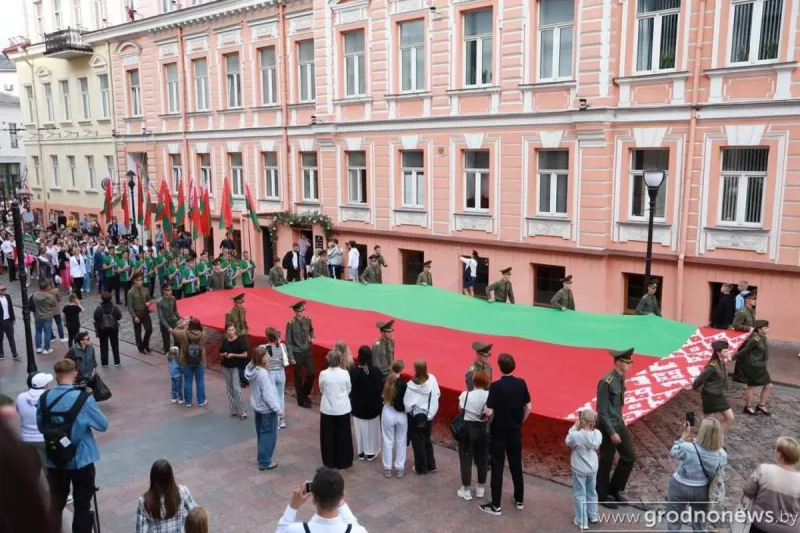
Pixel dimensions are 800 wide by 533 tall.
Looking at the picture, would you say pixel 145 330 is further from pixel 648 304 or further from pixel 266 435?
pixel 648 304

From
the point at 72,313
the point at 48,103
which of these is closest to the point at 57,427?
the point at 72,313

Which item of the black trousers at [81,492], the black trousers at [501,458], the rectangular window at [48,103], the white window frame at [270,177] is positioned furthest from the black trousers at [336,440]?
the rectangular window at [48,103]

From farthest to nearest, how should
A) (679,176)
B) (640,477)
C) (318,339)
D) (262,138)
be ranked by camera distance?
(262,138), (679,176), (318,339), (640,477)

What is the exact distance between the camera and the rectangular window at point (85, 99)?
3503 centimetres

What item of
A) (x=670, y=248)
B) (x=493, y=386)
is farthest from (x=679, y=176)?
(x=493, y=386)

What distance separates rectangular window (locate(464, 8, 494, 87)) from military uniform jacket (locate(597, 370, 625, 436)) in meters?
13.1

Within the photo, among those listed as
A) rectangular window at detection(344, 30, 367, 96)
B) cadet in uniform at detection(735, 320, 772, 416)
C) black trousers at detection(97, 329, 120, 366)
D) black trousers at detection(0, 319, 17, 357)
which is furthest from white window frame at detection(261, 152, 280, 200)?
cadet in uniform at detection(735, 320, 772, 416)

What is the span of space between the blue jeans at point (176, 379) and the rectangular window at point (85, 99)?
27908 mm

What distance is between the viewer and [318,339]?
12.7 m

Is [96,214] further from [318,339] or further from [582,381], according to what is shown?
[582,381]

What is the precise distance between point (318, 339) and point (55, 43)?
2962 cm

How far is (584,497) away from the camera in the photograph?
7418 mm

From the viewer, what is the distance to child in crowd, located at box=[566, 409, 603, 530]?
23.5 feet

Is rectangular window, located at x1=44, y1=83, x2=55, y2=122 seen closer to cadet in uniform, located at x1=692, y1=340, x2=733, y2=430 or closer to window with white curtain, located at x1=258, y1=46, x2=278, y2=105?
window with white curtain, located at x1=258, y1=46, x2=278, y2=105
